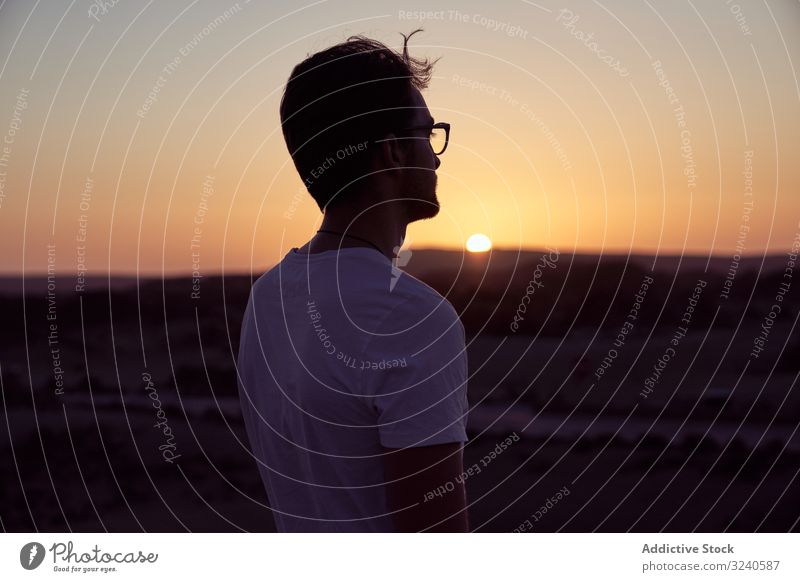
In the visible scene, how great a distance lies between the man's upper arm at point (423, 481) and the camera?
1.47 meters

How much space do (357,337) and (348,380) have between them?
71 mm

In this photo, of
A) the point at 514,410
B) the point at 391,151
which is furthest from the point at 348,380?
the point at 514,410

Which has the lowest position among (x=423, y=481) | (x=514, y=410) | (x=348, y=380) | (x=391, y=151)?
(x=514, y=410)

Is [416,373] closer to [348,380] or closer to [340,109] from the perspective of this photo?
[348,380]

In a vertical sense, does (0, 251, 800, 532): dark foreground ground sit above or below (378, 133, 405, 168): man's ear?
below

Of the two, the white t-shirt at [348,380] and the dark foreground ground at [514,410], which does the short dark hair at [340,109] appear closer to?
the white t-shirt at [348,380]

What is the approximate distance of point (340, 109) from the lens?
170 centimetres

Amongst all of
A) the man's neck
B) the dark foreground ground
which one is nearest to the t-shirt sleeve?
the man's neck

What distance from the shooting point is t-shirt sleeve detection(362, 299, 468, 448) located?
4.66 ft

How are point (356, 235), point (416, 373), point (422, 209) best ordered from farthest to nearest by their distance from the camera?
1. point (422, 209)
2. point (356, 235)
3. point (416, 373)

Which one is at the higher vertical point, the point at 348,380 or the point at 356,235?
the point at 356,235

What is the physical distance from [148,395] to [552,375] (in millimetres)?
5622

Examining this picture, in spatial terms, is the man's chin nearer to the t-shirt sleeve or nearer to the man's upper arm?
the t-shirt sleeve
